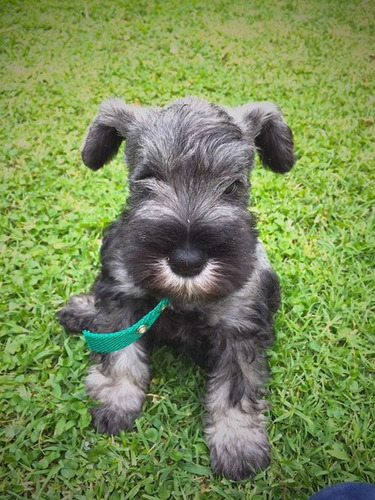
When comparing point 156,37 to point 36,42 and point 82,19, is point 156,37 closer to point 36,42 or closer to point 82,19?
point 82,19

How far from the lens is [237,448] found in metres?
2.66

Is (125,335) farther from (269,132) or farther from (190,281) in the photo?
(269,132)

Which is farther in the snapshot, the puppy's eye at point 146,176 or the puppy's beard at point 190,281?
the puppy's eye at point 146,176

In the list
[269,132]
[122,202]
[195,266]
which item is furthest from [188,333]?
[122,202]

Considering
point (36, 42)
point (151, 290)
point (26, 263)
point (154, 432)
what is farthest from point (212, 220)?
point (36, 42)

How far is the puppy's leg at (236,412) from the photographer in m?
2.67

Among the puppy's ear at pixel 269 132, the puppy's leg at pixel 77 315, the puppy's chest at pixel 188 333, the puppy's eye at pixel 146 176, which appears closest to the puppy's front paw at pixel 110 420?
the puppy's chest at pixel 188 333

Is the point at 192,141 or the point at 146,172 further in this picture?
the point at 146,172

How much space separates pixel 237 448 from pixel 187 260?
123cm

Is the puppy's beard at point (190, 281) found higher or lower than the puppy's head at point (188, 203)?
lower

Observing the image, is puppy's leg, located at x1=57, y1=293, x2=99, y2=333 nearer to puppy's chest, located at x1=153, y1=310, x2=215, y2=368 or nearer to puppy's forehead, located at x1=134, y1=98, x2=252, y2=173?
puppy's chest, located at x1=153, y1=310, x2=215, y2=368

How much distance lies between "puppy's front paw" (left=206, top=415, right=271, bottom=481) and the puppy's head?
3.01 ft

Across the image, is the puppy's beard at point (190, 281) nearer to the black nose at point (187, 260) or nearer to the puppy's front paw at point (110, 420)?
the black nose at point (187, 260)

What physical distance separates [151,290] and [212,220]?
462mm
